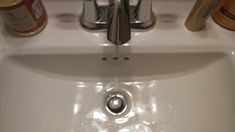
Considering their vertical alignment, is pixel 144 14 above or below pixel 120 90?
above

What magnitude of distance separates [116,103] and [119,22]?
0.20 meters

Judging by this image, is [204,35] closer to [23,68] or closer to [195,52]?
[195,52]

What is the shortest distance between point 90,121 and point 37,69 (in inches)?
6.1

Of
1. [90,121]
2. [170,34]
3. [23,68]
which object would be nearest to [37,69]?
[23,68]

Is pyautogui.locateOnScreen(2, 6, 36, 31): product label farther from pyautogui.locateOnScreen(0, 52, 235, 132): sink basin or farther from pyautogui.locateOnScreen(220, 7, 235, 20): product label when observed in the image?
pyautogui.locateOnScreen(220, 7, 235, 20): product label

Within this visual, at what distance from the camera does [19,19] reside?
0.49 meters

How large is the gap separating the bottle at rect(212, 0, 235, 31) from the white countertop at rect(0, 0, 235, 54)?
0.01m

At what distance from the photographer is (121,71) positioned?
2.00ft

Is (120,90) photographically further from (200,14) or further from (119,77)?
(200,14)

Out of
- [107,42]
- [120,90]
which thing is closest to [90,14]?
[107,42]

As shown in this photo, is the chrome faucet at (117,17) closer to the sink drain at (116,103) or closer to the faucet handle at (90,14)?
the faucet handle at (90,14)

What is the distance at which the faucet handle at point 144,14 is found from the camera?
1.74 feet

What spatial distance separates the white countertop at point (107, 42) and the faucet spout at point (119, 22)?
4 centimetres

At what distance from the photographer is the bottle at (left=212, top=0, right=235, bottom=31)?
0.52 metres
